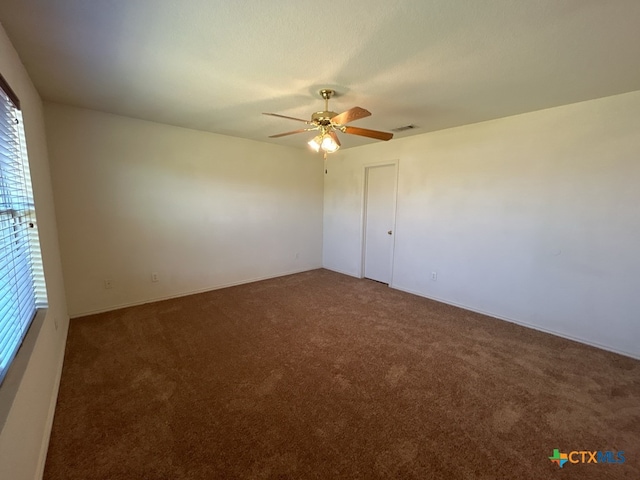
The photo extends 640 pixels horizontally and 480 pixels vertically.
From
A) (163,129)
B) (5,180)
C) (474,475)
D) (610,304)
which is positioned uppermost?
(163,129)

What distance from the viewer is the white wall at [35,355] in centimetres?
113

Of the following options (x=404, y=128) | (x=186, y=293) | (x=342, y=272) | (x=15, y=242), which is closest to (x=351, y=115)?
(x=404, y=128)

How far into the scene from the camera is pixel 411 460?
1.53 metres

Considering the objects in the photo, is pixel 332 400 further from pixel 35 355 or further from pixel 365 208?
pixel 365 208

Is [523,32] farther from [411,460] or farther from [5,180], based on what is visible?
[5,180]

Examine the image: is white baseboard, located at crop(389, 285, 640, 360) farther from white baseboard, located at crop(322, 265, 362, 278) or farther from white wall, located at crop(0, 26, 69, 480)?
white wall, located at crop(0, 26, 69, 480)

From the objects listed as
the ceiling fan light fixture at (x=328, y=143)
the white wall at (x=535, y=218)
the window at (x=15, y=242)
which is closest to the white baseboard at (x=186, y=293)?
the window at (x=15, y=242)

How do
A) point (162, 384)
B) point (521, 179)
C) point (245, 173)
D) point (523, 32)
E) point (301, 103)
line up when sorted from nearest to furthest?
point (523, 32), point (162, 384), point (301, 103), point (521, 179), point (245, 173)

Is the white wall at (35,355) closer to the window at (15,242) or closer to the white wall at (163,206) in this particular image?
the window at (15,242)


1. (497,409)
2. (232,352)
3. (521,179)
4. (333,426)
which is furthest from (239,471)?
(521,179)

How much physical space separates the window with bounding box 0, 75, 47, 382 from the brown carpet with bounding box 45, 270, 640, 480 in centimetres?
71

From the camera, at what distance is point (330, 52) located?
1814 mm

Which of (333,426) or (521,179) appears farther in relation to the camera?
(521,179)

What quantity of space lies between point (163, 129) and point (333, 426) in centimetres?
385
